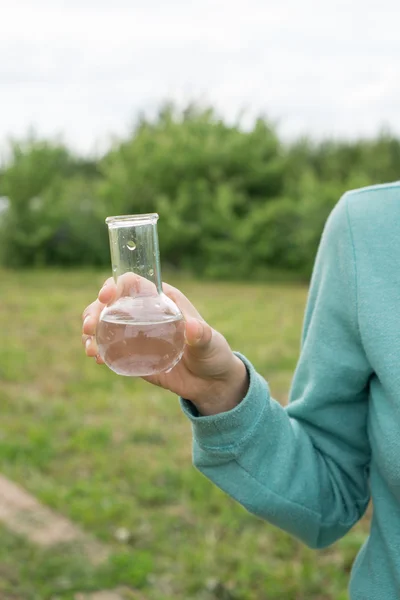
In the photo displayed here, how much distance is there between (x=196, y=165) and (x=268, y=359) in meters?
9.29

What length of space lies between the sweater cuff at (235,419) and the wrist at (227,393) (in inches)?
0.7

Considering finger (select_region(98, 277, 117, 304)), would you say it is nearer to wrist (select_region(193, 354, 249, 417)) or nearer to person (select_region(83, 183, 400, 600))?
person (select_region(83, 183, 400, 600))

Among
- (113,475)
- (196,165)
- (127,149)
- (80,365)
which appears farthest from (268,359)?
(127,149)

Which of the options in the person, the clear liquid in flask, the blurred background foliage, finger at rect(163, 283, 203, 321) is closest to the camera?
the clear liquid in flask

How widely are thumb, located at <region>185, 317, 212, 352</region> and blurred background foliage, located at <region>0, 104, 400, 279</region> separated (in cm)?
1290

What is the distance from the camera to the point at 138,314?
1209 mm

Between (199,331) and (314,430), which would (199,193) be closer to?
(314,430)

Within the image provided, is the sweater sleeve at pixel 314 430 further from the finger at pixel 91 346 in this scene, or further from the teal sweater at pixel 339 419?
the finger at pixel 91 346

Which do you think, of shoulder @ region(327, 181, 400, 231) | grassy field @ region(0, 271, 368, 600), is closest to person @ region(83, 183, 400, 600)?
shoulder @ region(327, 181, 400, 231)

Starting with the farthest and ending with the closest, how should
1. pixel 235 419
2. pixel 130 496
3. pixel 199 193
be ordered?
pixel 199 193, pixel 130 496, pixel 235 419

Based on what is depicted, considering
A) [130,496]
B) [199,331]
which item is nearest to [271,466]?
[199,331]

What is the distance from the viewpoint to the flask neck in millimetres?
1243

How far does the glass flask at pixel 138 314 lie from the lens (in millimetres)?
1185

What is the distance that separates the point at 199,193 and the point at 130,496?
11882 millimetres
